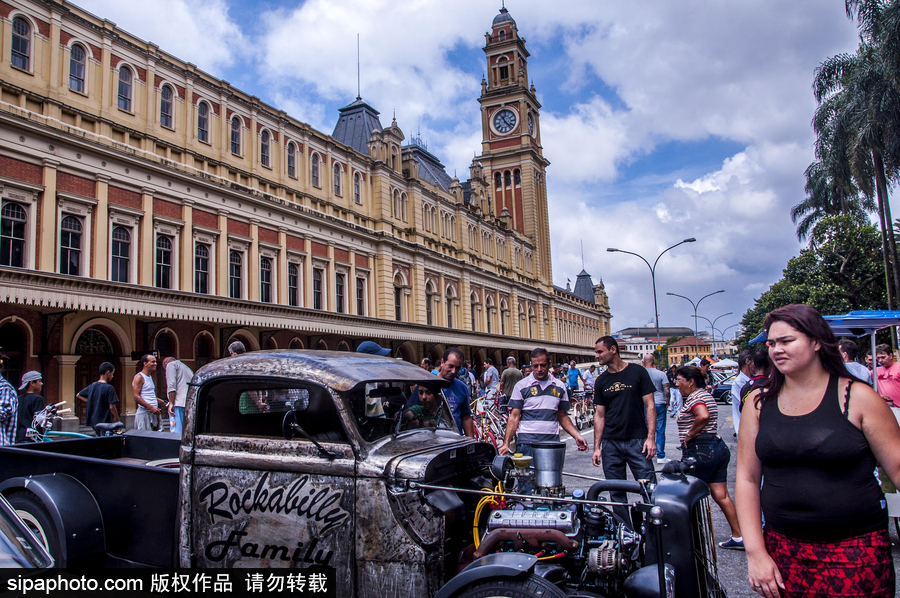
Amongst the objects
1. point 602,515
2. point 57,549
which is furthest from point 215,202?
point 602,515

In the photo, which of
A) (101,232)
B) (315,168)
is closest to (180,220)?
(101,232)

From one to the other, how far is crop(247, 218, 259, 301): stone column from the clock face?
37.9m

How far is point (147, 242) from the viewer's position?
20141 millimetres

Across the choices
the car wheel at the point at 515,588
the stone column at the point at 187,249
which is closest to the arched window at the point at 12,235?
the stone column at the point at 187,249

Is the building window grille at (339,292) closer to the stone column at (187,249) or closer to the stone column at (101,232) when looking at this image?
the stone column at (187,249)

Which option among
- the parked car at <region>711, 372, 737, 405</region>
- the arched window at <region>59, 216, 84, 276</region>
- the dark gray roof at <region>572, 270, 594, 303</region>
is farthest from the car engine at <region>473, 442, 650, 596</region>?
the dark gray roof at <region>572, 270, 594, 303</region>

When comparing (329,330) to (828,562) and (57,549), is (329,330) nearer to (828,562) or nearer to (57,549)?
(57,549)

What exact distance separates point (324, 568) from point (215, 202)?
21466 millimetres

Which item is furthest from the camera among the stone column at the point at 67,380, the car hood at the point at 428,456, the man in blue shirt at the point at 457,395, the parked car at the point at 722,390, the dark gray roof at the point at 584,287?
the dark gray roof at the point at 584,287

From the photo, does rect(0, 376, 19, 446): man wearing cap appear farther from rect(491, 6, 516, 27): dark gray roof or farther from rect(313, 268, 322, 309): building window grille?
rect(491, 6, 516, 27): dark gray roof

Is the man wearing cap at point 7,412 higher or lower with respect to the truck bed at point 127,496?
higher

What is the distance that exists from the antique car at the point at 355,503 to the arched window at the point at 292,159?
24.3 meters

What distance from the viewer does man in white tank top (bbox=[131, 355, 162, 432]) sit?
34.8 feet

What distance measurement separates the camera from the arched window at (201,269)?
72.9 ft
